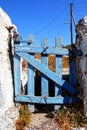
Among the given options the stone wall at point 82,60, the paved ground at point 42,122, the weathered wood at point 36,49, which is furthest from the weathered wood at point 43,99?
the weathered wood at point 36,49

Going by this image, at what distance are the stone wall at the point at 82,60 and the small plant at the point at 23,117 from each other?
1474 mm

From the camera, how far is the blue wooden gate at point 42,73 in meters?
7.03

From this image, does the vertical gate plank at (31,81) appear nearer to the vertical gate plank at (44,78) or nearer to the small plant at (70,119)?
the vertical gate plank at (44,78)

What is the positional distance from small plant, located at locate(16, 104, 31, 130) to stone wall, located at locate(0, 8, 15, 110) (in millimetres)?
322

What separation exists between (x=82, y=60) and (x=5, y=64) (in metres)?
1.94

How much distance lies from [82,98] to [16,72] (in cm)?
185

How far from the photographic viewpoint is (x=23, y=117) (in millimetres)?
6746

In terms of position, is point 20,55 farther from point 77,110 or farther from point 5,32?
point 77,110

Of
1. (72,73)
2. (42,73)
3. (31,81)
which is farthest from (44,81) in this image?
(72,73)

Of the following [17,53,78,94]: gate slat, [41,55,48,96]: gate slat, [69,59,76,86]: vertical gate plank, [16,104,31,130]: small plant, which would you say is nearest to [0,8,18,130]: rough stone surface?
[16,104,31,130]: small plant

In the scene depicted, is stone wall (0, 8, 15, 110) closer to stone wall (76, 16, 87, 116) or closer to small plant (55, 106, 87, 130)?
small plant (55, 106, 87, 130)

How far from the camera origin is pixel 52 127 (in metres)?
6.53

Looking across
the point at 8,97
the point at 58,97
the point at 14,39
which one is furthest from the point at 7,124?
the point at 14,39

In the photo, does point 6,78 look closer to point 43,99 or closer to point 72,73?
point 43,99
